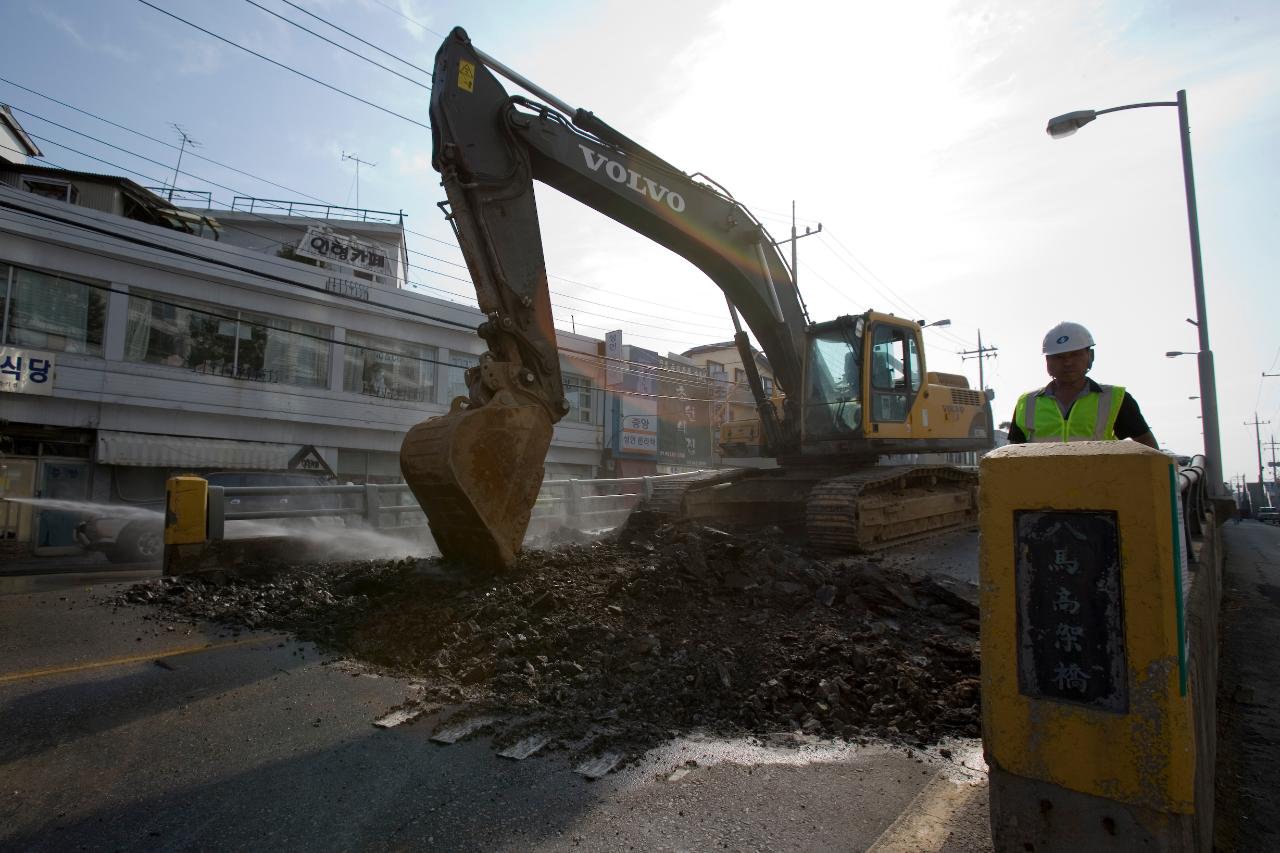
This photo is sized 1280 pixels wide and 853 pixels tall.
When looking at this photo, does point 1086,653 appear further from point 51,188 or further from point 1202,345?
point 51,188

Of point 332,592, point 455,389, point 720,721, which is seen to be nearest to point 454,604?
point 332,592

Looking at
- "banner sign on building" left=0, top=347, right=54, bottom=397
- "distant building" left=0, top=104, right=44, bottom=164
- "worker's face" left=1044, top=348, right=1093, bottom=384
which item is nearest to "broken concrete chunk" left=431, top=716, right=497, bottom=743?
"worker's face" left=1044, top=348, right=1093, bottom=384

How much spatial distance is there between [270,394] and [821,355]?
17544 mm

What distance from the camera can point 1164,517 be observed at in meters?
1.77

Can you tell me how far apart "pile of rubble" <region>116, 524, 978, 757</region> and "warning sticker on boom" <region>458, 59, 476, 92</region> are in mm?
4314

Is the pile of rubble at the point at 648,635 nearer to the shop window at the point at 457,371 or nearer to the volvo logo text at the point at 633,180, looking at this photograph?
the volvo logo text at the point at 633,180

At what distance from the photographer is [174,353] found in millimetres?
19547

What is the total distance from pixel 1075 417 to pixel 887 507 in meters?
6.07

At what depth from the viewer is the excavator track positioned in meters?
8.46

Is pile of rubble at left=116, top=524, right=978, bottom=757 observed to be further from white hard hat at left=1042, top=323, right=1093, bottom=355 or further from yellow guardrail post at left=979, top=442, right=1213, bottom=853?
white hard hat at left=1042, top=323, right=1093, bottom=355

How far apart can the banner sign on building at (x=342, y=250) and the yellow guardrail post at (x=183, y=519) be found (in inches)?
777

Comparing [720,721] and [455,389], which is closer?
[720,721]

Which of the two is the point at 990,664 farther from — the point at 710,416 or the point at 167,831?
the point at 710,416

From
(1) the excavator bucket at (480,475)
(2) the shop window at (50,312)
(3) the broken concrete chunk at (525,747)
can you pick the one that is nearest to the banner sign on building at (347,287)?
(2) the shop window at (50,312)
